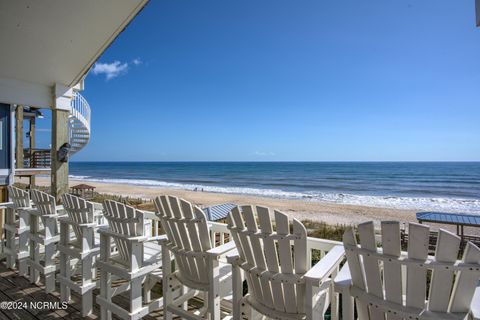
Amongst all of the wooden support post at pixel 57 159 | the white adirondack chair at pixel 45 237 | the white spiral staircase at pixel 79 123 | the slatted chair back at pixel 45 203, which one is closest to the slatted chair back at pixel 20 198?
the white adirondack chair at pixel 45 237

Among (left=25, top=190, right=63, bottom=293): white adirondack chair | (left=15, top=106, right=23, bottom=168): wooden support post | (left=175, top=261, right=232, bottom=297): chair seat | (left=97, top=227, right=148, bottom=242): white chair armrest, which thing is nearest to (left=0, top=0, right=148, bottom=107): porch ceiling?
(left=25, top=190, right=63, bottom=293): white adirondack chair

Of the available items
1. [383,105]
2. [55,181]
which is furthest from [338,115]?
[55,181]

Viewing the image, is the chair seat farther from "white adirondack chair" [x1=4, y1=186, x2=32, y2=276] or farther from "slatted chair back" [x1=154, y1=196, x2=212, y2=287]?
"white adirondack chair" [x1=4, y1=186, x2=32, y2=276]

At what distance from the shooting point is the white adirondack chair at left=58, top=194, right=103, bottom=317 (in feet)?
7.55

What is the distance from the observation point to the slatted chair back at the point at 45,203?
2.68 m

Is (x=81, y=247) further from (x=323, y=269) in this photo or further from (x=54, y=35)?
(x=54, y=35)

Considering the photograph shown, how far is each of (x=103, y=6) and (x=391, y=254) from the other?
357 centimetres

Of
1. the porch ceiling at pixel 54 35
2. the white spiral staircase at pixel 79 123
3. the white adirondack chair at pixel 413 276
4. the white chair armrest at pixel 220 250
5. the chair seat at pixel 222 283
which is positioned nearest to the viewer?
the white adirondack chair at pixel 413 276

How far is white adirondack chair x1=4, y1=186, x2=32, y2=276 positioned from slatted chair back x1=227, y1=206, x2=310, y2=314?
2716 millimetres

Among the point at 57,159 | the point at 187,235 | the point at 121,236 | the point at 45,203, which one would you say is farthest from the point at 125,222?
the point at 57,159

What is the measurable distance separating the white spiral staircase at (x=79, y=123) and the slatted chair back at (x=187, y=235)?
5.67m

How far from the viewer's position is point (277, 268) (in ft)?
4.78

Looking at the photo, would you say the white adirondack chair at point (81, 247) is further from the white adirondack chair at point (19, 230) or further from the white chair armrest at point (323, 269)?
the white chair armrest at point (323, 269)

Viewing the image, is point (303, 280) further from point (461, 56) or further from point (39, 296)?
point (461, 56)
